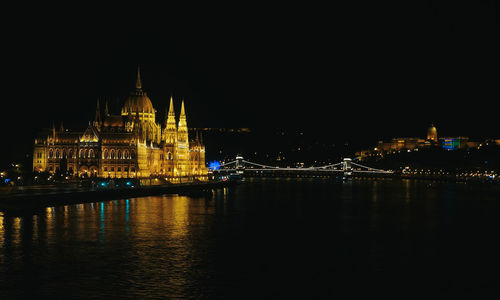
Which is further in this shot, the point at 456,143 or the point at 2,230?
the point at 456,143

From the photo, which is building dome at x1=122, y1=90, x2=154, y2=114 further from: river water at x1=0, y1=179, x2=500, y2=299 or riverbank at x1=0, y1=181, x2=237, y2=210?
river water at x1=0, y1=179, x2=500, y2=299

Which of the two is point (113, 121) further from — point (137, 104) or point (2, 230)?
point (2, 230)

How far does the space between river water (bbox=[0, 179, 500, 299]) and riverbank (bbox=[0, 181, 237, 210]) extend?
1601mm

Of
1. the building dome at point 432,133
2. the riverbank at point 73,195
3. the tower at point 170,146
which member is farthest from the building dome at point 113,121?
the building dome at point 432,133

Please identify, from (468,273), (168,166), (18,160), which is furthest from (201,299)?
(168,166)

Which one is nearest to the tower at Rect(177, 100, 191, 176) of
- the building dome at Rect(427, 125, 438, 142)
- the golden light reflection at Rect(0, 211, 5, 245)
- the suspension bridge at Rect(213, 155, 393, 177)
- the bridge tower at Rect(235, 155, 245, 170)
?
the suspension bridge at Rect(213, 155, 393, 177)

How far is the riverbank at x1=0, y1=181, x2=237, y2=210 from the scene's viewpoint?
36.3 meters

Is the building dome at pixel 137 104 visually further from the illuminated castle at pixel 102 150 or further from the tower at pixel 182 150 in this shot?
the tower at pixel 182 150

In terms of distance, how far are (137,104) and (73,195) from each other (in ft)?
157

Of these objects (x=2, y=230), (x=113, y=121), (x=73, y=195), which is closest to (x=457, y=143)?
(x=113, y=121)

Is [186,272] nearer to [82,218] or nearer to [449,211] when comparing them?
[82,218]

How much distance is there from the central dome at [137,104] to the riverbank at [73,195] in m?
29.9

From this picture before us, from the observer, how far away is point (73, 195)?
139ft

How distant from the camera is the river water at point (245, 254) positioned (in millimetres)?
18562
